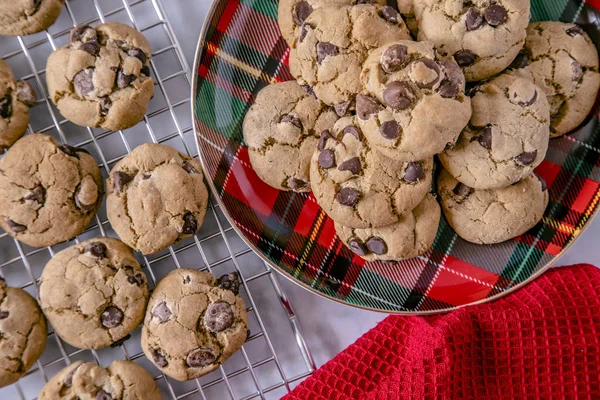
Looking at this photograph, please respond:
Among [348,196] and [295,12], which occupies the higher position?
[295,12]

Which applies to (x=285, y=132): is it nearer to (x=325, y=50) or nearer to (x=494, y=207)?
(x=325, y=50)

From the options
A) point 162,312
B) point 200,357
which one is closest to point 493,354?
point 200,357

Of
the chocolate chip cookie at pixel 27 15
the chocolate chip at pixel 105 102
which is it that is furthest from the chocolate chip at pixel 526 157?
the chocolate chip cookie at pixel 27 15

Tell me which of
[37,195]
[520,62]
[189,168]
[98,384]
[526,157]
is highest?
[520,62]

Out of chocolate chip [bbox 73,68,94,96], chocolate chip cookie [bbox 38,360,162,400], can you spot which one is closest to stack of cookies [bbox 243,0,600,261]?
chocolate chip [bbox 73,68,94,96]

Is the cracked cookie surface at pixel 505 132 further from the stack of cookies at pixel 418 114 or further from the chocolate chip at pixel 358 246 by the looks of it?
the chocolate chip at pixel 358 246

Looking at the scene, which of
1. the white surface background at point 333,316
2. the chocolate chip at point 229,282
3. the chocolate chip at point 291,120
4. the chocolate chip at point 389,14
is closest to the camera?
the chocolate chip at point 389,14

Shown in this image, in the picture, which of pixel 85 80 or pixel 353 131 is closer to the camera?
pixel 353 131

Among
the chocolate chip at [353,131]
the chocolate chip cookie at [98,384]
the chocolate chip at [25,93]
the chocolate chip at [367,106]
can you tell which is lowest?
the chocolate chip cookie at [98,384]
